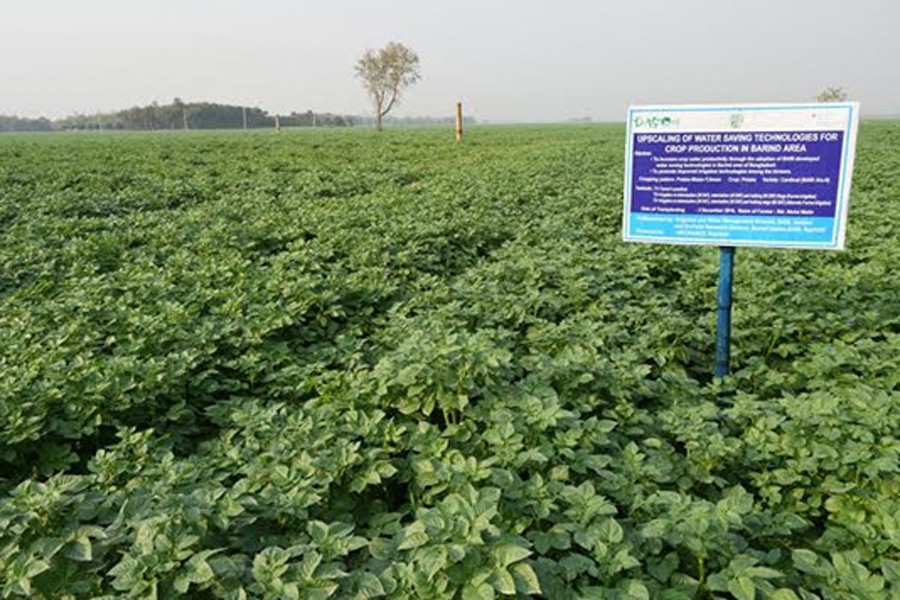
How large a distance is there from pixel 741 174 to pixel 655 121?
558 millimetres

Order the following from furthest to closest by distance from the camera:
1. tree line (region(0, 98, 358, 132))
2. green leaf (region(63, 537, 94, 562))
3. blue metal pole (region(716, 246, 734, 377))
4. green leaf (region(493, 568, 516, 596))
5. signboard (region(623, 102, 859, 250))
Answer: tree line (region(0, 98, 358, 132))
blue metal pole (region(716, 246, 734, 377))
signboard (region(623, 102, 859, 250))
green leaf (region(63, 537, 94, 562))
green leaf (region(493, 568, 516, 596))

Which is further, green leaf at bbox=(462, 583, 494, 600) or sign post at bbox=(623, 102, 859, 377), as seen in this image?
sign post at bbox=(623, 102, 859, 377)

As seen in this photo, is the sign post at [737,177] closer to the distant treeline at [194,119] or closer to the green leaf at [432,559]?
the green leaf at [432,559]

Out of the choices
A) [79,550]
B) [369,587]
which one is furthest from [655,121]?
[79,550]

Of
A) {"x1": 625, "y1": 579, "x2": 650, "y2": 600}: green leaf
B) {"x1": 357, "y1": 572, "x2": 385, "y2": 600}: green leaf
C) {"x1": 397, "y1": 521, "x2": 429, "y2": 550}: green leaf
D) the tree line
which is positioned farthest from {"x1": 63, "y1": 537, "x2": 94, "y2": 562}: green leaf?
the tree line

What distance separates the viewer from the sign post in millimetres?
3271

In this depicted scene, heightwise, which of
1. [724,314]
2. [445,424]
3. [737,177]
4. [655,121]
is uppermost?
[655,121]

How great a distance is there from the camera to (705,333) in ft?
14.5

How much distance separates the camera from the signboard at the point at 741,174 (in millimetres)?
3270

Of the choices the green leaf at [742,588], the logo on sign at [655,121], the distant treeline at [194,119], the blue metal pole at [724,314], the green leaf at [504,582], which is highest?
the distant treeline at [194,119]

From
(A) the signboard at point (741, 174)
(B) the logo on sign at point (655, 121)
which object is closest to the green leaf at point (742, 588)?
(A) the signboard at point (741, 174)

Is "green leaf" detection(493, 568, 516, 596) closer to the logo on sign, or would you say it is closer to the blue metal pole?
the blue metal pole

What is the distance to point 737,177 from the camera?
3461 millimetres

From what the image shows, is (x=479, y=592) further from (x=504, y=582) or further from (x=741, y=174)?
(x=741, y=174)
